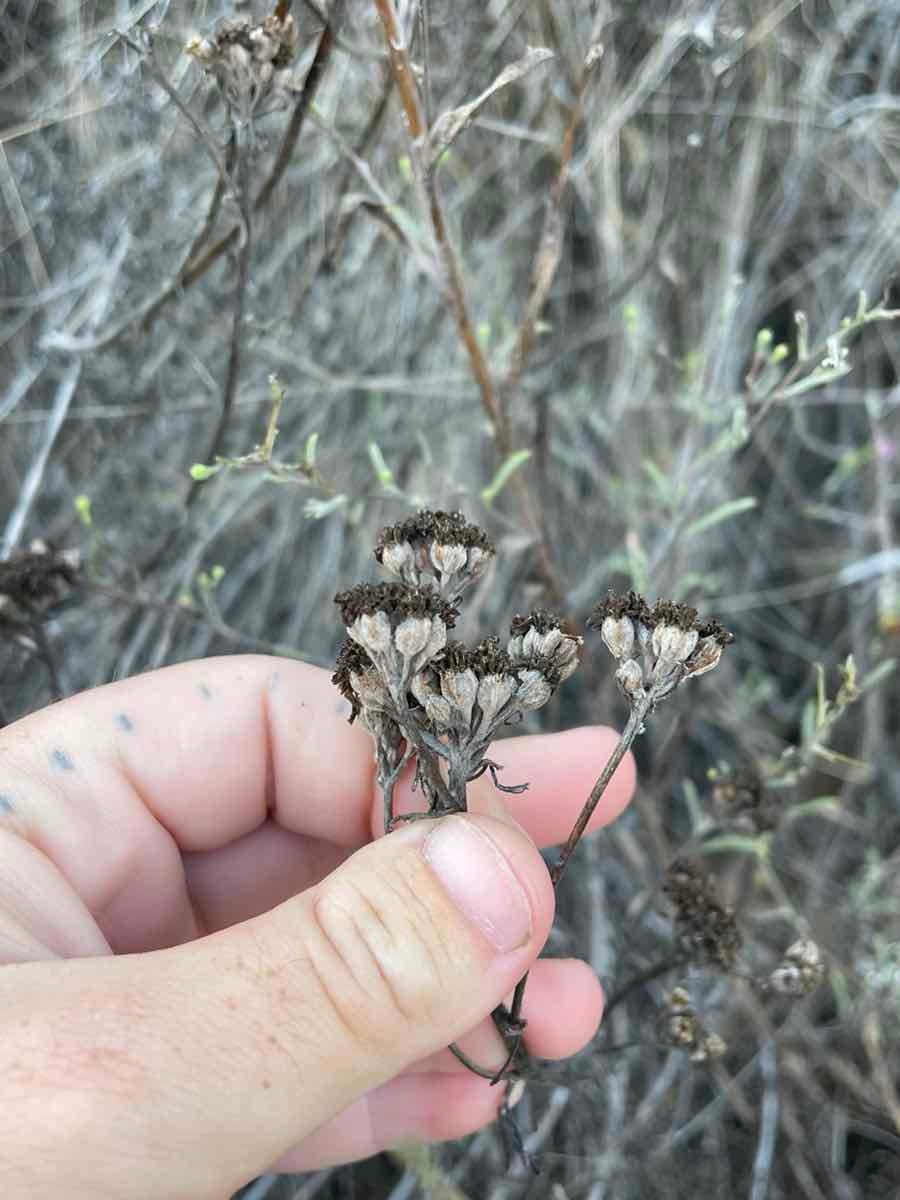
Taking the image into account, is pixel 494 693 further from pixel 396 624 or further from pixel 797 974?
pixel 797 974

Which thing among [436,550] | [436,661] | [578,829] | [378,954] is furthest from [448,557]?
[378,954]

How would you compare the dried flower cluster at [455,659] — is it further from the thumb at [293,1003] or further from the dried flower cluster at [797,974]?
the dried flower cluster at [797,974]

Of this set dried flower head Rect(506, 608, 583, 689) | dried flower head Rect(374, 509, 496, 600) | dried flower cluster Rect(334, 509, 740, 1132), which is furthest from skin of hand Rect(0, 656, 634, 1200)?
dried flower head Rect(374, 509, 496, 600)

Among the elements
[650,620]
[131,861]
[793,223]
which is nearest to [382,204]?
[650,620]

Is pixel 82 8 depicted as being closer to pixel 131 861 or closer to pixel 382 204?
pixel 382 204

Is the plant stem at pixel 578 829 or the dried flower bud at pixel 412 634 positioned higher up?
the dried flower bud at pixel 412 634

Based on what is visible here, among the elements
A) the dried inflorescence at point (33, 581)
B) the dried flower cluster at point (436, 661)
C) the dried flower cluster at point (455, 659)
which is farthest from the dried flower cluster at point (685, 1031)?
the dried inflorescence at point (33, 581)

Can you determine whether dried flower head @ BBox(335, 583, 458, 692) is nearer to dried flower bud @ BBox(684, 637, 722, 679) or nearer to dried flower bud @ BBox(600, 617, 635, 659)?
dried flower bud @ BBox(600, 617, 635, 659)
